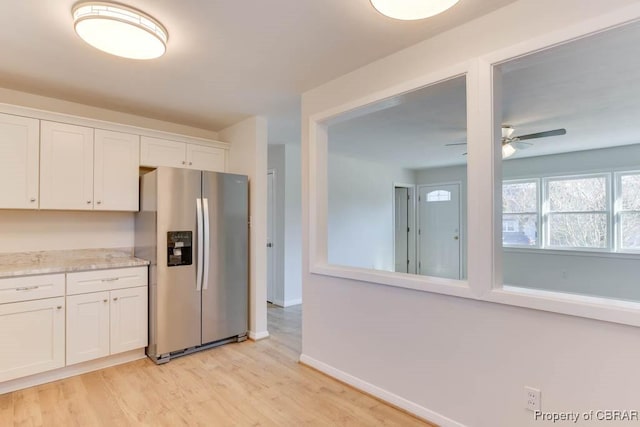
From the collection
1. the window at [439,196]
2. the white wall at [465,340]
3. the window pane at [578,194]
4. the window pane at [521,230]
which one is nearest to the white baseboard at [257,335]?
the white wall at [465,340]

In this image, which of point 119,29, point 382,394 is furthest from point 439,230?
point 119,29

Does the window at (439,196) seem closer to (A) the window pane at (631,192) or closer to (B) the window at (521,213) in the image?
(B) the window at (521,213)

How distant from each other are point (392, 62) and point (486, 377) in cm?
211

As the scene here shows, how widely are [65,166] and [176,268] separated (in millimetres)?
1300

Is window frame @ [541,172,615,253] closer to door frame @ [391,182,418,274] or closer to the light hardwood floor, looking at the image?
door frame @ [391,182,418,274]

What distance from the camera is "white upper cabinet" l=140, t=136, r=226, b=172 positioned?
3260 mm

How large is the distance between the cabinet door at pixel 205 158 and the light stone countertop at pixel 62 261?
46.9 inches

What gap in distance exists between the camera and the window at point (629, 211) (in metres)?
4.74

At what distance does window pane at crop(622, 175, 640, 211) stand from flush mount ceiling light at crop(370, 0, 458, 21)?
5264 millimetres

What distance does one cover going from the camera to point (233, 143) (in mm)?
3883

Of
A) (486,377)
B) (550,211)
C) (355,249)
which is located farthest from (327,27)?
(550,211)

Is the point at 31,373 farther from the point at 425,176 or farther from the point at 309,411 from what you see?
the point at 425,176

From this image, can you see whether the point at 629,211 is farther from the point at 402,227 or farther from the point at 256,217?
the point at 256,217

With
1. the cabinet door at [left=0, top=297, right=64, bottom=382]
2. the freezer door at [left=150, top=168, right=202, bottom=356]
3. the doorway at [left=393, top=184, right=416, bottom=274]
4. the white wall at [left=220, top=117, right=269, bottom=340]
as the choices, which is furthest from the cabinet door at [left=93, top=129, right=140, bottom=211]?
the doorway at [left=393, top=184, right=416, bottom=274]
